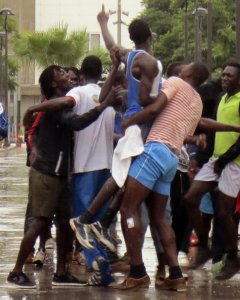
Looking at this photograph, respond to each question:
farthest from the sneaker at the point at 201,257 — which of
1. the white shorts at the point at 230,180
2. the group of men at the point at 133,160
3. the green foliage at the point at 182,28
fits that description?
the green foliage at the point at 182,28

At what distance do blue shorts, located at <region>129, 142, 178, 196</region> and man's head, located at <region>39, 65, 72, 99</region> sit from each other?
1061 mm

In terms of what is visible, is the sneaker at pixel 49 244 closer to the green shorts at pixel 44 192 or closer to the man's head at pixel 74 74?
the man's head at pixel 74 74

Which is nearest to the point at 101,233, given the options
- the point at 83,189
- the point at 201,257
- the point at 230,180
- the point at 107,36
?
the point at 83,189

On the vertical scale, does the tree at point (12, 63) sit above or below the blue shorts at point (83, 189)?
below

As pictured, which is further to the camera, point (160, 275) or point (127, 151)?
point (160, 275)

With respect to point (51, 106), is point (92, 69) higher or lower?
higher

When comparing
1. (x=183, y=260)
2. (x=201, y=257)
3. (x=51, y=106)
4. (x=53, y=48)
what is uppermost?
(x=51, y=106)

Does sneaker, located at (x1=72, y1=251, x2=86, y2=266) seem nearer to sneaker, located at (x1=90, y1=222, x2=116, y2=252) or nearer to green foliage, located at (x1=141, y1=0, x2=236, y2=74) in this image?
sneaker, located at (x1=90, y1=222, x2=116, y2=252)

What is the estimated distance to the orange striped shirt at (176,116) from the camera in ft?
27.0

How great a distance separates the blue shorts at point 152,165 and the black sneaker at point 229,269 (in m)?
1.26

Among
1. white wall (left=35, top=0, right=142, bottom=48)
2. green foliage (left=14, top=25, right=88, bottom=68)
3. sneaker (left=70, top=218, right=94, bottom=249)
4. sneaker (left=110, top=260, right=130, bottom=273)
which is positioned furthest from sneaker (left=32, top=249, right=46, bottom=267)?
white wall (left=35, top=0, right=142, bottom=48)

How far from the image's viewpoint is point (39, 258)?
9.83 meters

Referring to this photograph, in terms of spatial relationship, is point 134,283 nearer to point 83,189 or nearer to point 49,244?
point 83,189

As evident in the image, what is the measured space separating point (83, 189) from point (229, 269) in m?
1.45
